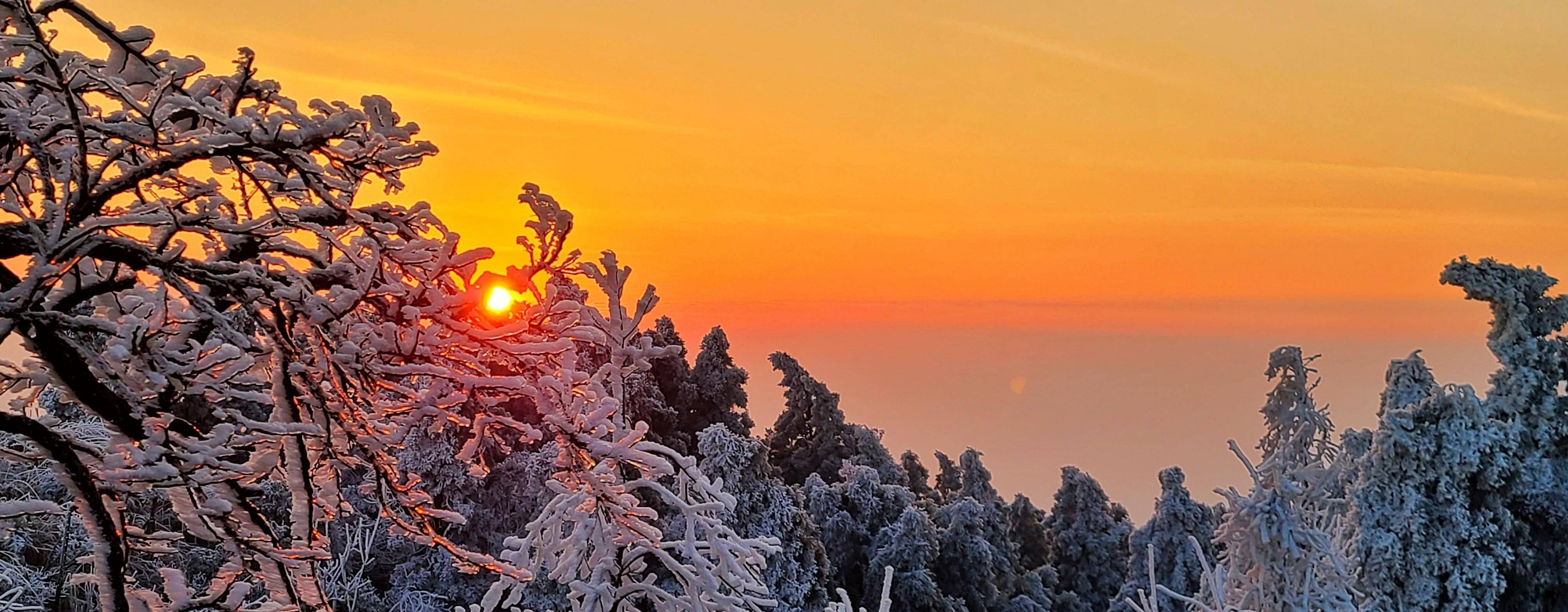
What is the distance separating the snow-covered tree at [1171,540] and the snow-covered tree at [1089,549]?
1.87 metres

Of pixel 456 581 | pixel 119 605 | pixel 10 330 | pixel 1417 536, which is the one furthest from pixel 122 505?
pixel 456 581

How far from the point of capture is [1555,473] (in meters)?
13.1

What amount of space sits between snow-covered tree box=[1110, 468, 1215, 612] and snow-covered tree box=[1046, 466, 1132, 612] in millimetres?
1875

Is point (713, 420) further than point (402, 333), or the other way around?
point (713, 420)

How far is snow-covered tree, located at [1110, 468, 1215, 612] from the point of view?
67.8 feet

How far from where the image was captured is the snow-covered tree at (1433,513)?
12820mm

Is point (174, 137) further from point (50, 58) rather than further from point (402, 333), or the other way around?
point (402, 333)

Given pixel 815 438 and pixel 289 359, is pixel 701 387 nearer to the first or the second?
pixel 815 438

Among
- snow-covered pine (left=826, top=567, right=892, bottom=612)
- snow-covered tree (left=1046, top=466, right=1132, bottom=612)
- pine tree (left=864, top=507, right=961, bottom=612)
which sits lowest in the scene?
snow-covered pine (left=826, top=567, right=892, bottom=612)

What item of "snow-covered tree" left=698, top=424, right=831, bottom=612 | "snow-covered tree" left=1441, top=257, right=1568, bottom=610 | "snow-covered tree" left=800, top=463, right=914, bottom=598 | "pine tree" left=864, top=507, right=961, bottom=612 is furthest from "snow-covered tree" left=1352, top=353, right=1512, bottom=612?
"snow-covered tree" left=800, top=463, right=914, bottom=598

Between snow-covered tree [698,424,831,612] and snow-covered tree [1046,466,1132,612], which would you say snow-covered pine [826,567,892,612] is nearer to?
snow-covered tree [698,424,831,612]

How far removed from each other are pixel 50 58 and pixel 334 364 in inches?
40.6

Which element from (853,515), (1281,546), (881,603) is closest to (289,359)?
(881,603)

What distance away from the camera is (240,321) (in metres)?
3.18
